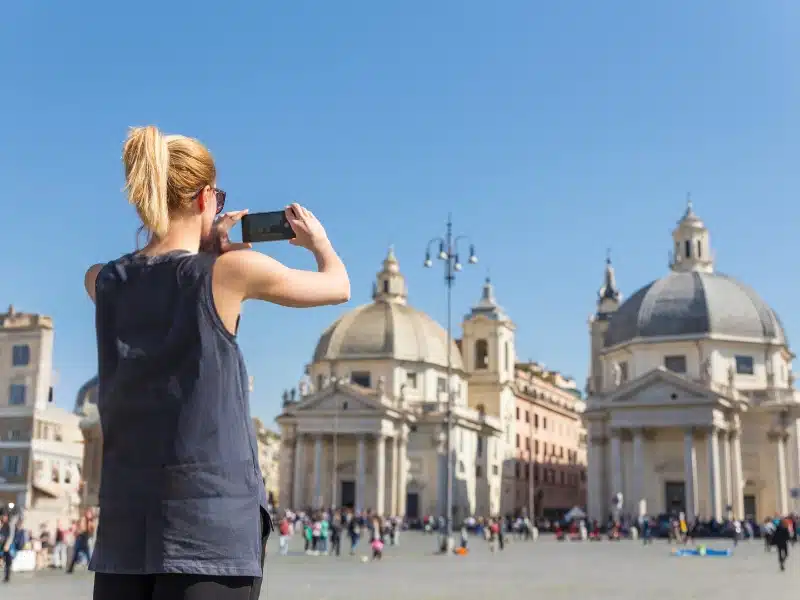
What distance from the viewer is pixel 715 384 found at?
210 feet

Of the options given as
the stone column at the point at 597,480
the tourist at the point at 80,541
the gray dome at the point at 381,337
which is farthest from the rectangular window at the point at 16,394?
the tourist at the point at 80,541

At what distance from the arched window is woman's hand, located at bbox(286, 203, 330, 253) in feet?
290

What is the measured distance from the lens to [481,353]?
300ft

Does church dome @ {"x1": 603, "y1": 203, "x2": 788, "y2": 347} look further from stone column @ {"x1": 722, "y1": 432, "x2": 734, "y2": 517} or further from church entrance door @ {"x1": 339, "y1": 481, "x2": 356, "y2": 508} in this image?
church entrance door @ {"x1": 339, "y1": 481, "x2": 356, "y2": 508}

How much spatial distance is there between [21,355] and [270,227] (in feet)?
198

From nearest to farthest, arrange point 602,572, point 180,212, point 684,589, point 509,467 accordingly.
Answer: point 180,212 → point 684,589 → point 602,572 → point 509,467

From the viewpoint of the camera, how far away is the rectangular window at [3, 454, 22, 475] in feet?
200

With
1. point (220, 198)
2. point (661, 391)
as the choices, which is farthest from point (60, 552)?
point (661, 391)

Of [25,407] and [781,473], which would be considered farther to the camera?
[781,473]

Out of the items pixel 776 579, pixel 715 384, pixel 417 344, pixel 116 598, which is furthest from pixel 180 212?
pixel 417 344

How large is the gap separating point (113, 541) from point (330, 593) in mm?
15590

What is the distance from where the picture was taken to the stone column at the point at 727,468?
62.7 meters

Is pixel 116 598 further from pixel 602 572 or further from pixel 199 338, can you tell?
pixel 602 572

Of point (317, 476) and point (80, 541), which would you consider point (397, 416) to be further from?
point (80, 541)
